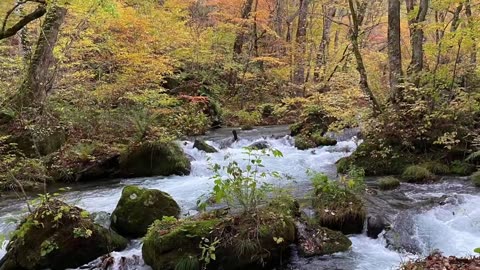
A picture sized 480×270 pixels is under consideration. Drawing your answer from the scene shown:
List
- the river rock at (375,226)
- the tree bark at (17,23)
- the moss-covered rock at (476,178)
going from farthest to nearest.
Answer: the moss-covered rock at (476,178) < the tree bark at (17,23) < the river rock at (375,226)

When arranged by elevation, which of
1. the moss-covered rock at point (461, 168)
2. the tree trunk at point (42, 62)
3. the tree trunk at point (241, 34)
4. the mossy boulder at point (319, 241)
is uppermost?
the tree trunk at point (241, 34)

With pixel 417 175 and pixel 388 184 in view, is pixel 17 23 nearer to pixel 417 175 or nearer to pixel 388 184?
pixel 388 184

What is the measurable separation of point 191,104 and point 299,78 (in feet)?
24.1

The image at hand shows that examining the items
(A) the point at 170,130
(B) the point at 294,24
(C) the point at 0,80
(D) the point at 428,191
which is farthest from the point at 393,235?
(B) the point at 294,24

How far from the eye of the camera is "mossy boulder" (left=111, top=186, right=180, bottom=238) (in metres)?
7.01

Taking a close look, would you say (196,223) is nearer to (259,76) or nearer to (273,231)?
(273,231)

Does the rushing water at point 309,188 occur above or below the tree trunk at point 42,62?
below

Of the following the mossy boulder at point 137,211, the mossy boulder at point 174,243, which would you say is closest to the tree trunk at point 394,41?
the mossy boulder at point 137,211

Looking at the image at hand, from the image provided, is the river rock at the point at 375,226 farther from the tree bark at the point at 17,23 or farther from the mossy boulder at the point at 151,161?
the tree bark at the point at 17,23

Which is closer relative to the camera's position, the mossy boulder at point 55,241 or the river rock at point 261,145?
the mossy boulder at point 55,241

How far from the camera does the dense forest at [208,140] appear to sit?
5980mm

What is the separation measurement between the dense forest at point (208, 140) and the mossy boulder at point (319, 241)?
0.02 meters

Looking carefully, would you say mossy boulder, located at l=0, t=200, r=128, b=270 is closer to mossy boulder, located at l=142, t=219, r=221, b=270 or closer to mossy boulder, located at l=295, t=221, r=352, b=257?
mossy boulder, located at l=142, t=219, r=221, b=270

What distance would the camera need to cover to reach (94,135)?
12703 mm
